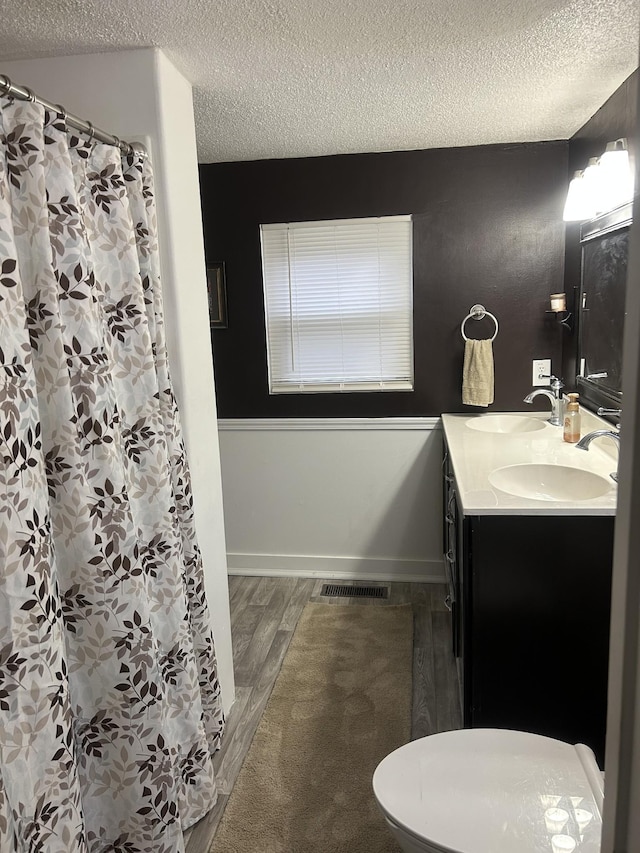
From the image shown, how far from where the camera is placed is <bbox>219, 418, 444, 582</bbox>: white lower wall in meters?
3.50

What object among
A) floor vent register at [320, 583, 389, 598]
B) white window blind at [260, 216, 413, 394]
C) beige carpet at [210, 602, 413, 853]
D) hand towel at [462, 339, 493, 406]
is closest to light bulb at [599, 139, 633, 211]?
hand towel at [462, 339, 493, 406]

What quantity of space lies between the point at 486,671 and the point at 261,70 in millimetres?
2031

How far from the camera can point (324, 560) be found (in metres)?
3.67

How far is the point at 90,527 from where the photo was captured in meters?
1.54

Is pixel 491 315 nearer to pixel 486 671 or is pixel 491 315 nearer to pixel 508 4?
pixel 508 4

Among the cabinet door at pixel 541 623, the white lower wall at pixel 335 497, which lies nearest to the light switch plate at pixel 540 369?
the white lower wall at pixel 335 497

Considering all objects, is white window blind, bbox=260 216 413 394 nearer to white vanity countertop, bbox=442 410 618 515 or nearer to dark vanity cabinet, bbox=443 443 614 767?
white vanity countertop, bbox=442 410 618 515

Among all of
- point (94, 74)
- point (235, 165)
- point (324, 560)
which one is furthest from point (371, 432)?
point (94, 74)

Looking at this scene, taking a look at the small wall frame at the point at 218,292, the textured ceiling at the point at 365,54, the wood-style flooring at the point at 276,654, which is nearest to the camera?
the textured ceiling at the point at 365,54

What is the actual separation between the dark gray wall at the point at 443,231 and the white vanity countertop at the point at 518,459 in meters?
0.30

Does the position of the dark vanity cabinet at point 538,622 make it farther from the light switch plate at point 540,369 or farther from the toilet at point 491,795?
the light switch plate at point 540,369

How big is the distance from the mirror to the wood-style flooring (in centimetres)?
126

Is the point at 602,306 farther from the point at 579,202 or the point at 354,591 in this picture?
the point at 354,591

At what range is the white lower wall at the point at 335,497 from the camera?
11.5ft
